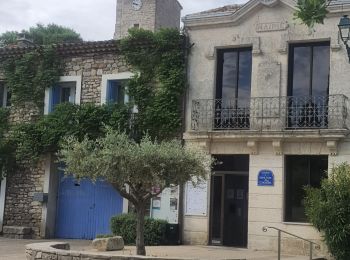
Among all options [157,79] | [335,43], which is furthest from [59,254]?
[335,43]

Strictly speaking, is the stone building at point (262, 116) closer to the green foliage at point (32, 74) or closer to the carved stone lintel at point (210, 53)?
the carved stone lintel at point (210, 53)

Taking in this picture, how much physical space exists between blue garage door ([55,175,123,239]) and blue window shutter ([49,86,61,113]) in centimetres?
252

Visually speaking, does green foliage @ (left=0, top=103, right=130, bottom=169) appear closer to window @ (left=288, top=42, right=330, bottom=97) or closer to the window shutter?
the window shutter

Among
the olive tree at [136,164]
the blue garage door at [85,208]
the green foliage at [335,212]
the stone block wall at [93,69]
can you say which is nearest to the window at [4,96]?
the stone block wall at [93,69]

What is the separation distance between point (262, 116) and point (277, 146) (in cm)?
105

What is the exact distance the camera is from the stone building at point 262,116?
57.5 ft

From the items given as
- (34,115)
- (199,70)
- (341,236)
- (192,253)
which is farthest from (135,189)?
(34,115)

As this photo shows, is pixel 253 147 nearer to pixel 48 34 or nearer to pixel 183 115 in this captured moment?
pixel 183 115

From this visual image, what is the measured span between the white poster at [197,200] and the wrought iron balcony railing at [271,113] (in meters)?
1.85

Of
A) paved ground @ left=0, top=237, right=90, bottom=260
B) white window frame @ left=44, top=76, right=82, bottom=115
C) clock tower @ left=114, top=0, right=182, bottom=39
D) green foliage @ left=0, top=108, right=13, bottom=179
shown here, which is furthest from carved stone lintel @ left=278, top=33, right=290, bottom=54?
clock tower @ left=114, top=0, right=182, bottom=39

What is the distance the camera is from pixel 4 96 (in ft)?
75.9

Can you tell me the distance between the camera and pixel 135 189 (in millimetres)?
13672

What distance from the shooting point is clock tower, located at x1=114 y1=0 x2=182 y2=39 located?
1699 inches

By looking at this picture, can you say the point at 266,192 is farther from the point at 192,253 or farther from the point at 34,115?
the point at 34,115
